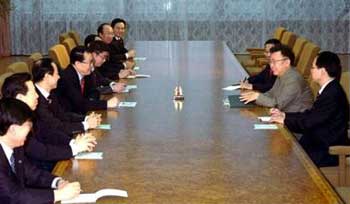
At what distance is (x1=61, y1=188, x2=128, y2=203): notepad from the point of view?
291cm

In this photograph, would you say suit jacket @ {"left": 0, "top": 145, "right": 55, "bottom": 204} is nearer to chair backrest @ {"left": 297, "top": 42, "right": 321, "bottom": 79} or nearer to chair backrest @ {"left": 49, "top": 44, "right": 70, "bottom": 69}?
chair backrest @ {"left": 49, "top": 44, "right": 70, "bottom": 69}

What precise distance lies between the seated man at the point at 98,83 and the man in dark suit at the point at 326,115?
163 cm

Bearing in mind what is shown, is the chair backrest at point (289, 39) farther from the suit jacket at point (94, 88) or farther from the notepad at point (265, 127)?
the notepad at point (265, 127)

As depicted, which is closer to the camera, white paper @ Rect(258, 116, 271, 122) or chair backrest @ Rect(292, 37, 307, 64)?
white paper @ Rect(258, 116, 271, 122)

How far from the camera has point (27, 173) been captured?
333cm

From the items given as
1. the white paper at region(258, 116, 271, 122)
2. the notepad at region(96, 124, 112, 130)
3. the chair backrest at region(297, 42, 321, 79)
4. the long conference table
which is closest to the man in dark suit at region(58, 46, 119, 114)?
the long conference table

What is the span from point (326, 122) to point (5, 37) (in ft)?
29.1

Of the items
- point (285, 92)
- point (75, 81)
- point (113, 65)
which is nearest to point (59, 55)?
point (113, 65)

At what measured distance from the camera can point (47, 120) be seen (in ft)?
13.9

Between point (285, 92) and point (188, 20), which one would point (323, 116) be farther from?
point (188, 20)

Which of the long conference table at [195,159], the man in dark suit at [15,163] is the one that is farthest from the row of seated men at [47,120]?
the long conference table at [195,159]

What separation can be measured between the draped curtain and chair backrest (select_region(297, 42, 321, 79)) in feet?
15.8

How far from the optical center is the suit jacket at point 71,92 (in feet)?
17.5

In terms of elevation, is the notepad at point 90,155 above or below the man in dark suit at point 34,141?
below
